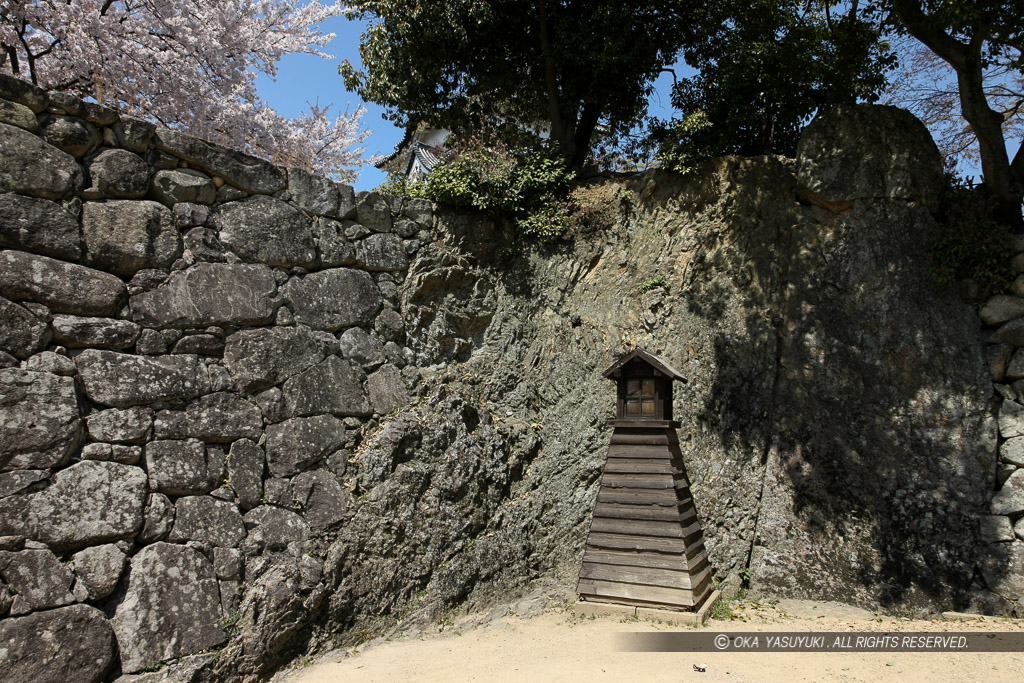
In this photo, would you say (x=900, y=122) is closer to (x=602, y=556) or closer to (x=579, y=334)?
(x=579, y=334)

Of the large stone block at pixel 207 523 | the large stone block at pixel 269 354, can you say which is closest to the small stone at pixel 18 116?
the large stone block at pixel 269 354

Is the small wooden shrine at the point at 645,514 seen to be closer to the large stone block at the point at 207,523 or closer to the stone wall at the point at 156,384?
the stone wall at the point at 156,384

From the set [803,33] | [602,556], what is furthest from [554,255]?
[803,33]

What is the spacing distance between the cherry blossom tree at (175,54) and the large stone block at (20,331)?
4353mm

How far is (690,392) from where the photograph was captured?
684 cm

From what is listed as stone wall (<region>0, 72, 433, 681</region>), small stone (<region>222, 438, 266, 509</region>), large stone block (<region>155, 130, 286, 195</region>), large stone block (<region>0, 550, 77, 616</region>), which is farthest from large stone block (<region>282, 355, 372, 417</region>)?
large stone block (<region>0, 550, 77, 616</region>)

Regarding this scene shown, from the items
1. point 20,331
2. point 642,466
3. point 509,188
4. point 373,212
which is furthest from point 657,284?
point 20,331

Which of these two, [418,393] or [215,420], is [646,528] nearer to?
[418,393]

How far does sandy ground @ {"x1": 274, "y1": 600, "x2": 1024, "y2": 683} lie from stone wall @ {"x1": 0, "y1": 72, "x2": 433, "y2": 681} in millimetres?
884

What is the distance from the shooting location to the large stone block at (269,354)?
534cm

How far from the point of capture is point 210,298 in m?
5.30

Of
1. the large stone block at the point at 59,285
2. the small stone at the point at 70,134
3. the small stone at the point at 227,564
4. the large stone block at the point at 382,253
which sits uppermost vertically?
the small stone at the point at 70,134

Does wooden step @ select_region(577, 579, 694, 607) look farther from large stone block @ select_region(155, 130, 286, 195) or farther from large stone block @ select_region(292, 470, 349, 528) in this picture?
large stone block @ select_region(155, 130, 286, 195)

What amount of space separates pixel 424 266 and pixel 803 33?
5819 millimetres
